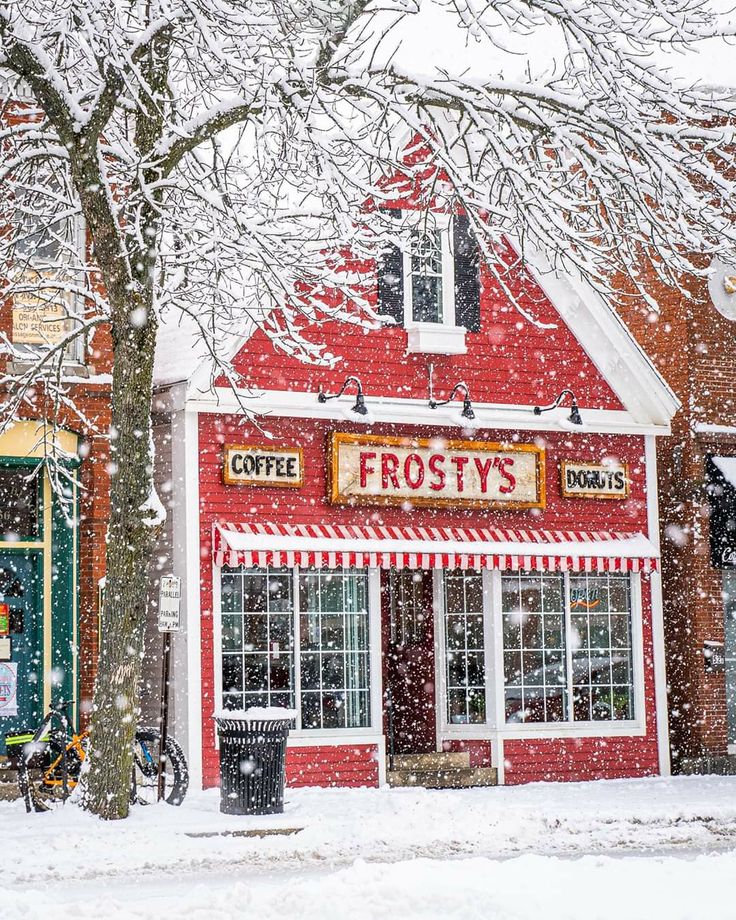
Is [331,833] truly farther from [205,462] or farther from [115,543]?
[205,462]

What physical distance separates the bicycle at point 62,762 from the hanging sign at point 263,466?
10.8 feet

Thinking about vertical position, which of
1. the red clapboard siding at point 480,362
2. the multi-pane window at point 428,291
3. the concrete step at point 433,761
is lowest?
the concrete step at point 433,761

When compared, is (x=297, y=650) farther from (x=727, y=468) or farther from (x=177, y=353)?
(x=727, y=468)

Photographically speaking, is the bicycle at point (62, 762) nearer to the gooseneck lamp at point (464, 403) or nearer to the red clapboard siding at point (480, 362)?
the red clapboard siding at point (480, 362)

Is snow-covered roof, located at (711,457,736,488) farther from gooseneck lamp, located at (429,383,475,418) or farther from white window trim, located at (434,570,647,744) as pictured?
gooseneck lamp, located at (429,383,475,418)

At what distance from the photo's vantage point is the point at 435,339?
61.6 feet

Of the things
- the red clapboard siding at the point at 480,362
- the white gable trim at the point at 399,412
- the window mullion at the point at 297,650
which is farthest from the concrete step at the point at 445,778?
the red clapboard siding at the point at 480,362

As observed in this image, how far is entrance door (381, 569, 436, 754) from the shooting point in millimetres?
19734

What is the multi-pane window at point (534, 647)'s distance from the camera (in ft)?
62.8

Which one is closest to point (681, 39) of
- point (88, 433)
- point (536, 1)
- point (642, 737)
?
point (536, 1)

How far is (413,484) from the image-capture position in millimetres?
18422

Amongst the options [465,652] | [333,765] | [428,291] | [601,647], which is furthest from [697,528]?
[333,765]

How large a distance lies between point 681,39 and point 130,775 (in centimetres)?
830

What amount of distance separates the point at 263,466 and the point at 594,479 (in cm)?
480
